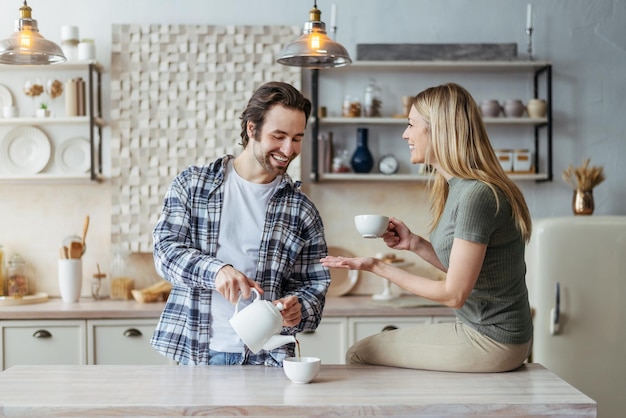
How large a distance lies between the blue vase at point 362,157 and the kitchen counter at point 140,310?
753 mm

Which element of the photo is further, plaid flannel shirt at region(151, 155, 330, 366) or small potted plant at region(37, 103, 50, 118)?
small potted plant at region(37, 103, 50, 118)

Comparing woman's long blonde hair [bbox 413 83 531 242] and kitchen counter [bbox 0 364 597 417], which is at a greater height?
woman's long blonde hair [bbox 413 83 531 242]

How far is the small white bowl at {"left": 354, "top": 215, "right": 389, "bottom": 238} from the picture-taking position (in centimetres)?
235

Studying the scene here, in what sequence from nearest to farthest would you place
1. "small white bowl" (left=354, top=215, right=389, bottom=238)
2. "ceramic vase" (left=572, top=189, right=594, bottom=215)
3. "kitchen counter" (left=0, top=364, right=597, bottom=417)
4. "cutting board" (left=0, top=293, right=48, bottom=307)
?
"kitchen counter" (left=0, top=364, right=597, bottom=417) → "small white bowl" (left=354, top=215, right=389, bottom=238) → "cutting board" (left=0, top=293, right=48, bottom=307) → "ceramic vase" (left=572, top=189, right=594, bottom=215)

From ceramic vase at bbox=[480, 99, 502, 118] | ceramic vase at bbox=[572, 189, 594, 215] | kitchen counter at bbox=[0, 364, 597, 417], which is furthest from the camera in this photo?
ceramic vase at bbox=[480, 99, 502, 118]

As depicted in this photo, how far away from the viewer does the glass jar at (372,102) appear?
13.6ft

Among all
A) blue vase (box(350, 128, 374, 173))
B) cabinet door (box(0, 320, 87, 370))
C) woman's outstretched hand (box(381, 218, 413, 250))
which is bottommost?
cabinet door (box(0, 320, 87, 370))

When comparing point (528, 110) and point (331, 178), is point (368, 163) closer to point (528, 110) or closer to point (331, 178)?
point (331, 178)

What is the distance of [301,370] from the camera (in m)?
2.07

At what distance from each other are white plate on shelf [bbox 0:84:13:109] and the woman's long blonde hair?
2.81 metres

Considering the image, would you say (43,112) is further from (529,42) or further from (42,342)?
(529,42)

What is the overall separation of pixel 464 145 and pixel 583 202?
2070mm

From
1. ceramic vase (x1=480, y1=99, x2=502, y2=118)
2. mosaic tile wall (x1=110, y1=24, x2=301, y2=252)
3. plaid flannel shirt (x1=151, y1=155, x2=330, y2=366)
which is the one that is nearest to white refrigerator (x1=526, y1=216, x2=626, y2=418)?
ceramic vase (x1=480, y1=99, x2=502, y2=118)

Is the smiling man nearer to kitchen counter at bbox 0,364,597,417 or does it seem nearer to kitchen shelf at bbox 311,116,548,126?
kitchen counter at bbox 0,364,597,417
